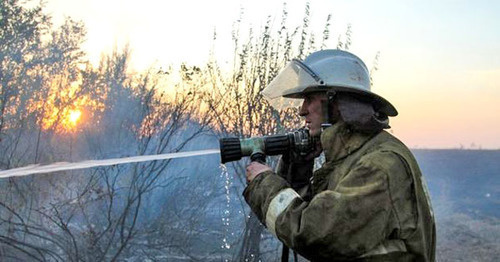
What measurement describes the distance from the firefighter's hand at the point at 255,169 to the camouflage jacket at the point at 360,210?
42 millimetres

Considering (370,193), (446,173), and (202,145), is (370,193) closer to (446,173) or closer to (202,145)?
(202,145)

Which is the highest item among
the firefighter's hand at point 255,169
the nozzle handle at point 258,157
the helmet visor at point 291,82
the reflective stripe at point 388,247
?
the helmet visor at point 291,82

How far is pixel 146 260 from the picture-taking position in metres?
6.26

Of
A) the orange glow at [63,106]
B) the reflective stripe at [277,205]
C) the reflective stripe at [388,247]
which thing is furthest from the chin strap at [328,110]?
the orange glow at [63,106]

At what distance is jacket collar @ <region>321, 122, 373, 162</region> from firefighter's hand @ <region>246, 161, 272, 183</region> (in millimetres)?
262

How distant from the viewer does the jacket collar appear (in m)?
2.09

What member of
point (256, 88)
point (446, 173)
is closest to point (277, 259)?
point (256, 88)

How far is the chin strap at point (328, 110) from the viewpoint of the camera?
2.19m

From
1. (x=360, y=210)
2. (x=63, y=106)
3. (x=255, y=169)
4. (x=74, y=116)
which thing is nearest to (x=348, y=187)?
(x=360, y=210)

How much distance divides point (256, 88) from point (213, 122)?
698 mm

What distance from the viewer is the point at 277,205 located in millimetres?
1943

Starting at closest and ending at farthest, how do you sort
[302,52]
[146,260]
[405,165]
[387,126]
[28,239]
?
[405,165] < [387,126] < [28,239] < [146,260] < [302,52]

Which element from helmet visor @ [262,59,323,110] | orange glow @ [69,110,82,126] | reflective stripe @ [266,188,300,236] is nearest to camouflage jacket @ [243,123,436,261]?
reflective stripe @ [266,188,300,236]

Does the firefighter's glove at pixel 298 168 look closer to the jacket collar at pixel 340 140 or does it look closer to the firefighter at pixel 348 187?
the firefighter at pixel 348 187
